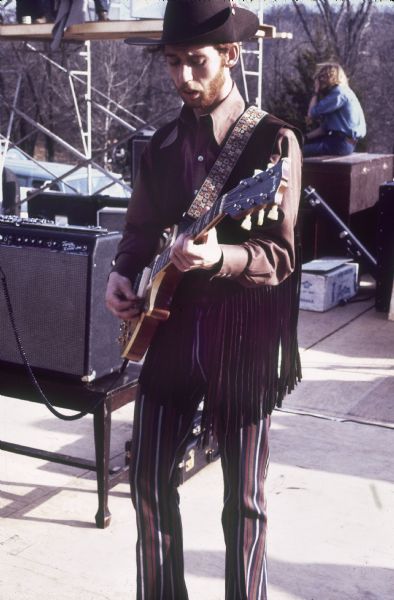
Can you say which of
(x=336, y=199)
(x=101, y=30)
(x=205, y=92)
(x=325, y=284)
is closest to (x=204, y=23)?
(x=205, y=92)

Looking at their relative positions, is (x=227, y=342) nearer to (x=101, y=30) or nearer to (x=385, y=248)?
(x=385, y=248)

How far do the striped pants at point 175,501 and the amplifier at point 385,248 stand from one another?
15.1 ft

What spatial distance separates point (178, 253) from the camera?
1969 mm

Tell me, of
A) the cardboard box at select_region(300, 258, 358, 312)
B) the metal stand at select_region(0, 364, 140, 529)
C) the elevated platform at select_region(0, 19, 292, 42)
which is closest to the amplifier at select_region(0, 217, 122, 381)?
the metal stand at select_region(0, 364, 140, 529)

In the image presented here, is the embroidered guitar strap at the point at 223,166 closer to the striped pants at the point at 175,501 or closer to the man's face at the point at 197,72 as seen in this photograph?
the man's face at the point at 197,72

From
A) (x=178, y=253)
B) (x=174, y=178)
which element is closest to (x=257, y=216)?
(x=178, y=253)

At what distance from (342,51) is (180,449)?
27842 mm

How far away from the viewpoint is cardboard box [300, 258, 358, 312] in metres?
6.84

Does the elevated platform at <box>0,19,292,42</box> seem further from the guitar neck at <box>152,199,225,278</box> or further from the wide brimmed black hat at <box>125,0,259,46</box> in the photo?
the guitar neck at <box>152,199,225,278</box>

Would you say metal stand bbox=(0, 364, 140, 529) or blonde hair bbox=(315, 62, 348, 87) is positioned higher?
blonde hair bbox=(315, 62, 348, 87)

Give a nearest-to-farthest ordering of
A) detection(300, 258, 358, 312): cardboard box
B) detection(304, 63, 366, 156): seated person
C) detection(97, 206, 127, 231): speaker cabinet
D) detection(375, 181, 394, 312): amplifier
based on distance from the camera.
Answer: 1. detection(97, 206, 127, 231): speaker cabinet
2. detection(375, 181, 394, 312): amplifier
3. detection(300, 258, 358, 312): cardboard box
4. detection(304, 63, 366, 156): seated person

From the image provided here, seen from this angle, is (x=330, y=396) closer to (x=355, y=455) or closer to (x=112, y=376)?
(x=355, y=455)

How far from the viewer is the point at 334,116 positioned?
8.48 m

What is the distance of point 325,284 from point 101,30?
3.52m
